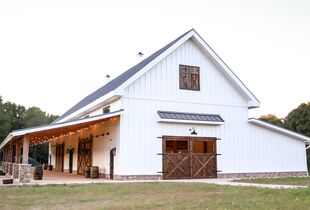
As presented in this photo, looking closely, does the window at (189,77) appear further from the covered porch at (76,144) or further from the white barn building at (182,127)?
the covered porch at (76,144)

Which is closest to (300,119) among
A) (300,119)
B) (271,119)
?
(300,119)

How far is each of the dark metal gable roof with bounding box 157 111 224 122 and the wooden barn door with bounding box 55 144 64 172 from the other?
13.2 m

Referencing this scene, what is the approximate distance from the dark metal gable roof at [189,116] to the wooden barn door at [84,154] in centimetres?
538

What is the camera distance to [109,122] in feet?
61.9

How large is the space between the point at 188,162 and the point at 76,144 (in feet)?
29.8

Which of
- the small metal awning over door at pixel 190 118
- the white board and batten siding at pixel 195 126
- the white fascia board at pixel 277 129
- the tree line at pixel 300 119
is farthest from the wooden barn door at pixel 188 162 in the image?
the tree line at pixel 300 119

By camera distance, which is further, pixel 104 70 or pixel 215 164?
pixel 104 70

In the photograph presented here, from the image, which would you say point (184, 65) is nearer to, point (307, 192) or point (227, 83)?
point (227, 83)

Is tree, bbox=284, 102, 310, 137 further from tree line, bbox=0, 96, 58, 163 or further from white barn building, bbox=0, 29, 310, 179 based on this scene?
tree line, bbox=0, 96, 58, 163

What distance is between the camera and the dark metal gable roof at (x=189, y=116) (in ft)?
60.2

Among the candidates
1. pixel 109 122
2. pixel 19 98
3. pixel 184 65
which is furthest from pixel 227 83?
pixel 19 98

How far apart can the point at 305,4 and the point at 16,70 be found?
2723cm

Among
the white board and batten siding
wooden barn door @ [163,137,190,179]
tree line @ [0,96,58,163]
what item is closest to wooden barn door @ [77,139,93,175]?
the white board and batten siding

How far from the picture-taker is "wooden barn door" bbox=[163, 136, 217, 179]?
18219 mm
